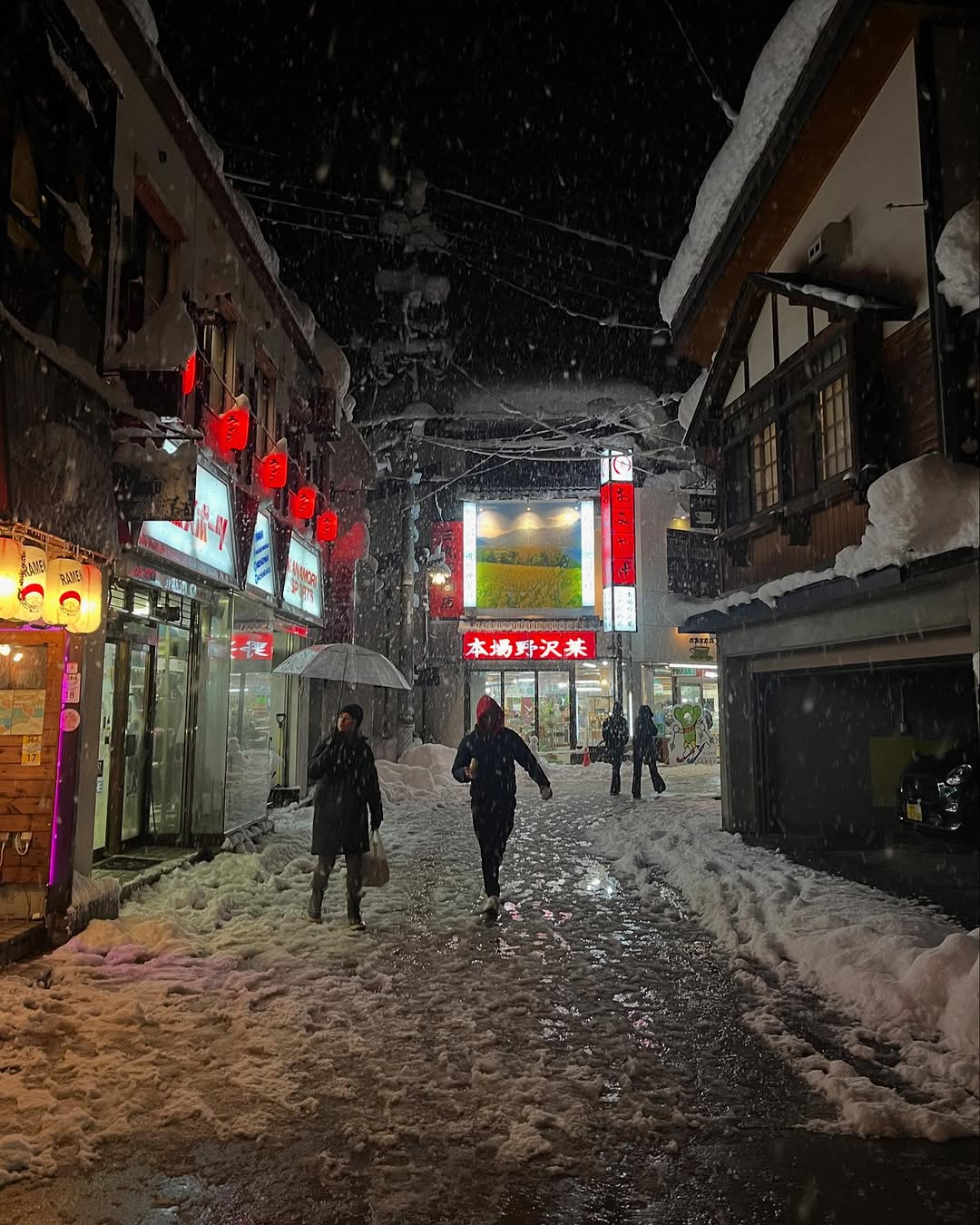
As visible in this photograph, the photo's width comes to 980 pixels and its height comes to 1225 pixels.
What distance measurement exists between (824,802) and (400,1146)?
10.1 metres

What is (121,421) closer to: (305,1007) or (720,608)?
(305,1007)

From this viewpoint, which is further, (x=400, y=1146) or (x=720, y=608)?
(x=720, y=608)

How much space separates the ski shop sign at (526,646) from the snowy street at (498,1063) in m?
20.7

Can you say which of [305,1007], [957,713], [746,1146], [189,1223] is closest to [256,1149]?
[189,1223]

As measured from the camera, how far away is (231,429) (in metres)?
11.3

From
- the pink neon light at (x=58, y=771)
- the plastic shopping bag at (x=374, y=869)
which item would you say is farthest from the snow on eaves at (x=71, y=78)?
the plastic shopping bag at (x=374, y=869)

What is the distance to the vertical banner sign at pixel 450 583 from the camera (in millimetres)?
30109

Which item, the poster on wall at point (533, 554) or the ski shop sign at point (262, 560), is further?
the poster on wall at point (533, 554)

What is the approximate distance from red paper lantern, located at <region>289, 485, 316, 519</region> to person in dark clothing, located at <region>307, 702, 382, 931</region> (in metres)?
7.96

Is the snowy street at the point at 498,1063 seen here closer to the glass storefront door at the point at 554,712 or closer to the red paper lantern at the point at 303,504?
the red paper lantern at the point at 303,504

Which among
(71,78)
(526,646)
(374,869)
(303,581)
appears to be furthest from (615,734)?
(71,78)

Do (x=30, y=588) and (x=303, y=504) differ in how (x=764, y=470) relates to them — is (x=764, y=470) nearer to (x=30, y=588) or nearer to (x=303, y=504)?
(x=303, y=504)

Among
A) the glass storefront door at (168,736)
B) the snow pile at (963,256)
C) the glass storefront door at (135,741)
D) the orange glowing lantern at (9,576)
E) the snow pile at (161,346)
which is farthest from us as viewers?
the glass storefront door at (168,736)

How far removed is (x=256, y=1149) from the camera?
4012 mm
